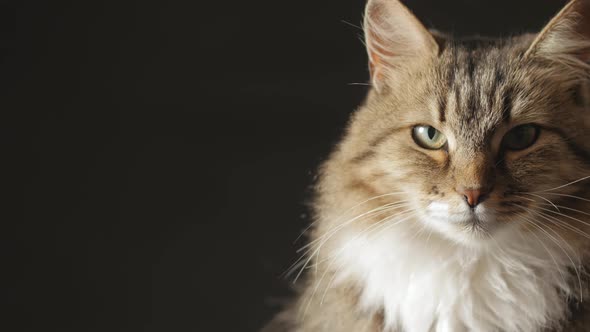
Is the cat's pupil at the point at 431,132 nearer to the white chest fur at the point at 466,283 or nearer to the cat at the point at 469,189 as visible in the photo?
the cat at the point at 469,189

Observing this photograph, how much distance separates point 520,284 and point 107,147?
1.08 m

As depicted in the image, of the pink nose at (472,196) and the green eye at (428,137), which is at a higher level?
the green eye at (428,137)

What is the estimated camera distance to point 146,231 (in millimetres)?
1931

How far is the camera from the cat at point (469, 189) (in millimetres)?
1229

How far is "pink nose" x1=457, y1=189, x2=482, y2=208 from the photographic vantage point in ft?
3.87

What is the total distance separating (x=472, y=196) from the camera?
118 centimetres

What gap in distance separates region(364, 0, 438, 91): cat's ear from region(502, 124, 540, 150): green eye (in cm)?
22

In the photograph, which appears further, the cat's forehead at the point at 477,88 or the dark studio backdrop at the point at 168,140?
the dark studio backdrop at the point at 168,140

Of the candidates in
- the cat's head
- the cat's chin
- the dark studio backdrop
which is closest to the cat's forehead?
the cat's head

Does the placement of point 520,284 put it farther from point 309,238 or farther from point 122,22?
point 122,22

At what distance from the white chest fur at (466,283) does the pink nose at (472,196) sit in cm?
11

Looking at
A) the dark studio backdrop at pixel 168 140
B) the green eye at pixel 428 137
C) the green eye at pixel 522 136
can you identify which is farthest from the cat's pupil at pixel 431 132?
the dark studio backdrop at pixel 168 140

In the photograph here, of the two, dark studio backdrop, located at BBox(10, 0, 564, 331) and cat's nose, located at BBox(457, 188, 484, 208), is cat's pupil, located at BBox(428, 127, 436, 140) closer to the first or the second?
cat's nose, located at BBox(457, 188, 484, 208)

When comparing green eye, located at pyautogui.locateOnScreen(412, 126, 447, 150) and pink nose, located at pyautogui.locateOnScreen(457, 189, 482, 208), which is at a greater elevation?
green eye, located at pyautogui.locateOnScreen(412, 126, 447, 150)
